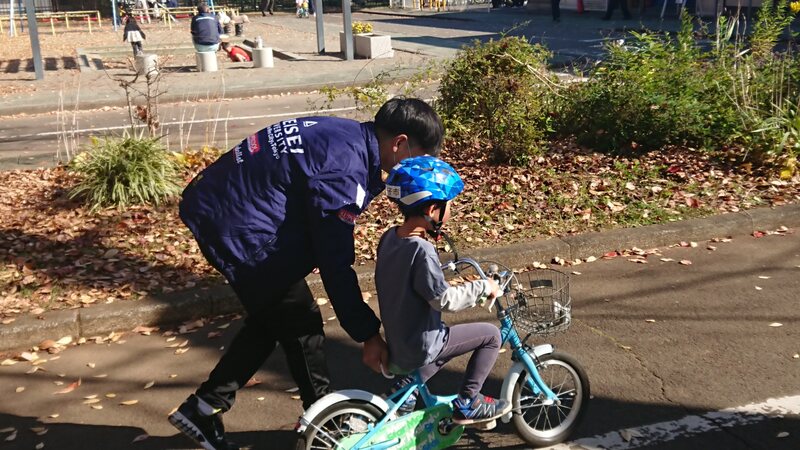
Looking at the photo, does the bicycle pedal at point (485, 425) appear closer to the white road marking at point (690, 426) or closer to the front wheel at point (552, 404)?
the front wheel at point (552, 404)

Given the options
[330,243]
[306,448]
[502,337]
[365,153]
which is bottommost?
[306,448]

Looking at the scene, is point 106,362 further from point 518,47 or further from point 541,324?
point 518,47

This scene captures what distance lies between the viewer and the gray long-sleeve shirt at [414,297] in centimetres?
317

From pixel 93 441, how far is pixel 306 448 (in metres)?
1.38

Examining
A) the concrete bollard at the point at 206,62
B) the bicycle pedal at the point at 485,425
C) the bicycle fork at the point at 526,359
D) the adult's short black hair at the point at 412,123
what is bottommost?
the bicycle pedal at the point at 485,425

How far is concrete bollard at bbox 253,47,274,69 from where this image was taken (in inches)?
804

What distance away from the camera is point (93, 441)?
159 inches

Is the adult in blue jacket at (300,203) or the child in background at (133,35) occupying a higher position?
the child in background at (133,35)

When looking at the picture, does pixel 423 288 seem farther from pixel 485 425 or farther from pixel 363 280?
pixel 363 280

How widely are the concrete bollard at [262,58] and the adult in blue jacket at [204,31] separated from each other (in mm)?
1263

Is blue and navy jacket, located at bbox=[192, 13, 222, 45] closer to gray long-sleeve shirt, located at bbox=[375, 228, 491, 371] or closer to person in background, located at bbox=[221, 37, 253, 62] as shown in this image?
person in background, located at bbox=[221, 37, 253, 62]

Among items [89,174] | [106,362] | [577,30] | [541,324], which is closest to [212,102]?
[89,174]

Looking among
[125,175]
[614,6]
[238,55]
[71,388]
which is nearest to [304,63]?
[238,55]

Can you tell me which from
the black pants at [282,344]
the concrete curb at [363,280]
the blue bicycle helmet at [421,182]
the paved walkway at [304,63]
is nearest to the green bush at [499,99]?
the paved walkway at [304,63]
